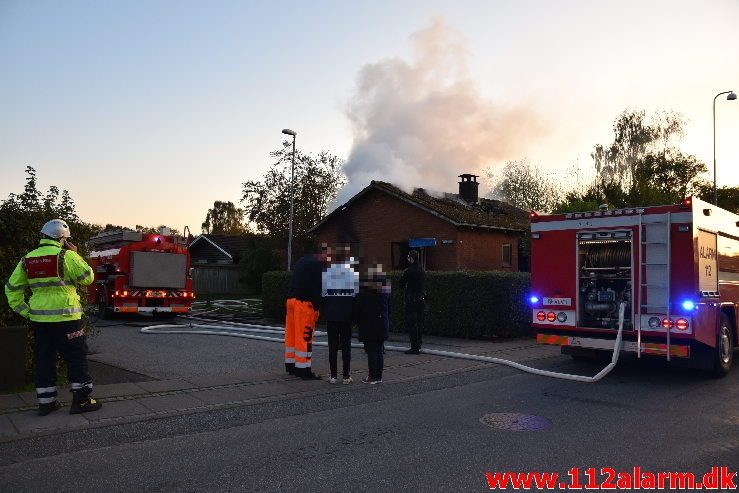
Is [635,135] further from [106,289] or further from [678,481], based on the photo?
[678,481]

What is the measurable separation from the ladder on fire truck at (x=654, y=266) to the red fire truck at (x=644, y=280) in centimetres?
1

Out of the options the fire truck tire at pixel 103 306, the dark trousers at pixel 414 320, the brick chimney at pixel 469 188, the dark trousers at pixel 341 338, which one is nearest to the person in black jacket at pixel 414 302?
the dark trousers at pixel 414 320

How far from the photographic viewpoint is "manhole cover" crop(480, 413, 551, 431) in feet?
19.3

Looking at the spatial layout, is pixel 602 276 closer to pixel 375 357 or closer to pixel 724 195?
pixel 375 357

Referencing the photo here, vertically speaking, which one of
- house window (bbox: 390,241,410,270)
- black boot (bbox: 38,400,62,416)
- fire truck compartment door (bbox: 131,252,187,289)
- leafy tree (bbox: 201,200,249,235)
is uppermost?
leafy tree (bbox: 201,200,249,235)

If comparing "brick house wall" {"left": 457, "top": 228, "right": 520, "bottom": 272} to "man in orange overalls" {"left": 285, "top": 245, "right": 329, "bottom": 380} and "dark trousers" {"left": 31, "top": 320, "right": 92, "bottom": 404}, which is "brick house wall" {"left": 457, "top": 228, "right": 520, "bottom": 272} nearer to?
"man in orange overalls" {"left": 285, "top": 245, "right": 329, "bottom": 380}

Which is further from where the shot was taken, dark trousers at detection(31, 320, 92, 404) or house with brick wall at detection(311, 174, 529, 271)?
house with brick wall at detection(311, 174, 529, 271)

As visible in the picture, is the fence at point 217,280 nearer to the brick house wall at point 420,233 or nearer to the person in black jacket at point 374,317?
the brick house wall at point 420,233

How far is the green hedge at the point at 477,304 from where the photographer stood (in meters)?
13.0

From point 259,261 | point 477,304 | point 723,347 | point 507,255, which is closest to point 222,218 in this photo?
point 259,261

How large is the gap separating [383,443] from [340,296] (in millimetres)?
2888

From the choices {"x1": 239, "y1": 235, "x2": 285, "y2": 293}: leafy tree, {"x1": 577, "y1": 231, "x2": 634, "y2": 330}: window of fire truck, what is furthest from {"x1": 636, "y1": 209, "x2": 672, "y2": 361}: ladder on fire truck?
{"x1": 239, "y1": 235, "x2": 285, "y2": 293}: leafy tree

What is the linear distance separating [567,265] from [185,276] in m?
13.2

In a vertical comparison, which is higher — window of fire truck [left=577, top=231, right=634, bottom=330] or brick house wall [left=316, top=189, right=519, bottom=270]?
brick house wall [left=316, top=189, right=519, bottom=270]
